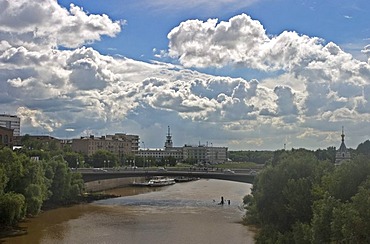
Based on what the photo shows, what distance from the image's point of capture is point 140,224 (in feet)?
205

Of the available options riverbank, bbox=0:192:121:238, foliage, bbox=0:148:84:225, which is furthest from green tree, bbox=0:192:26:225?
riverbank, bbox=0:192:121:238

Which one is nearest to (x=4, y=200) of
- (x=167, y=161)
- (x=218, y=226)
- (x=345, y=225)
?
(x=218, y=226)

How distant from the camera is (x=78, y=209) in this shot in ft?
252

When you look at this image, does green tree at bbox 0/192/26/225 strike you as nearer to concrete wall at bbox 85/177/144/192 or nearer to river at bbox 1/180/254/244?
river at bbox 1/180/254/244

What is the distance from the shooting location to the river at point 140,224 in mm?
52062

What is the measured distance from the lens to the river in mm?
52062

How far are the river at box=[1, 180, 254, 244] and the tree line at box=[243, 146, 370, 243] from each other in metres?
11.7

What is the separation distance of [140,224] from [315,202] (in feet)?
117

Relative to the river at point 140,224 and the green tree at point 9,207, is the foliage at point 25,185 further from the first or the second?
the river at point 140,224

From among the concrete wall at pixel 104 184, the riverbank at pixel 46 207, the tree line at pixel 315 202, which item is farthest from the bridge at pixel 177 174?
the tree line at pixel 315 202

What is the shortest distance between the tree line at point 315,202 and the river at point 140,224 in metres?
11.7

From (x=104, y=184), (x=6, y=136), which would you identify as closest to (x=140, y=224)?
(x=6, y=136)

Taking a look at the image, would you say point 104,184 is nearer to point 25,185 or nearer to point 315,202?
point 25,185

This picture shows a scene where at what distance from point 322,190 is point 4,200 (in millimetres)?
30847
